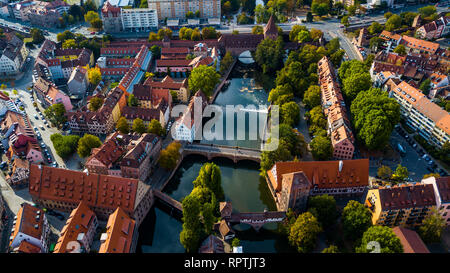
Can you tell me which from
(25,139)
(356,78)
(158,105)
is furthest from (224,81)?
(25,139)

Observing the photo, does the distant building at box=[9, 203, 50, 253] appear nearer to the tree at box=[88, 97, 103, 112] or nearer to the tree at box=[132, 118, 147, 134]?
the tree at box=[132, 118, 147, 134]

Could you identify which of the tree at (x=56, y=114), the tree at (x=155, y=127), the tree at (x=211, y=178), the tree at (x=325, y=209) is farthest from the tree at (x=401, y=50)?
the tree at (x=56, y=114)

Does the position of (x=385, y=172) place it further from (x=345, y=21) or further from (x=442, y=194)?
(x=345, y=21)

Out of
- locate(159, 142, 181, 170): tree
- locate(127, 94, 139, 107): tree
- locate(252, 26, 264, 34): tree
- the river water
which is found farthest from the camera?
locate(252, 26, 264, 34): tree

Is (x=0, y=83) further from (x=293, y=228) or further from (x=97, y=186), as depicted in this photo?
(x=293, y=228)

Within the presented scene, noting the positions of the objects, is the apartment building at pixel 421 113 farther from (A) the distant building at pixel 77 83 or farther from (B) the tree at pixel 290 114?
(A) the distant building at pixel 77 83

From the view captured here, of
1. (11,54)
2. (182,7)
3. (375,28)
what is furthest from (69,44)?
(375,28)

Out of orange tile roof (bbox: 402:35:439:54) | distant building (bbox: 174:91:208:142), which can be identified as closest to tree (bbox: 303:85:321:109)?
distant building (bbox: 174:91:208:142)
